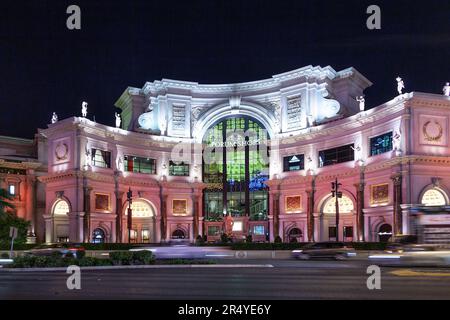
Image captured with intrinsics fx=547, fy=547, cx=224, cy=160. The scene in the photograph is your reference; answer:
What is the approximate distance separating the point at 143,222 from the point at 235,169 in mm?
16452

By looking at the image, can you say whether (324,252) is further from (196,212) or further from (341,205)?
(196,212)

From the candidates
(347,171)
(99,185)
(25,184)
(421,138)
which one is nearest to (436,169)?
(421,138)

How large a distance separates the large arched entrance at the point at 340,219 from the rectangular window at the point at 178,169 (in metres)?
21.4

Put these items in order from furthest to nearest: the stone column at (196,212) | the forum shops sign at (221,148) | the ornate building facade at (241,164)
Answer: the forum shops sign at (221,148) < the stone column at (196,212) < the ornate building facade at (241,164)

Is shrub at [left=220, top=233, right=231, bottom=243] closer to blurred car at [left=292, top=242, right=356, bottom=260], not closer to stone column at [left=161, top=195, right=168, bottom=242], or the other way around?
stone column at [left=161, top=195, right=168, bottom=242]

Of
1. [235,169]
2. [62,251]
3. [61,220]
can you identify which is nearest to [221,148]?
[235,169]

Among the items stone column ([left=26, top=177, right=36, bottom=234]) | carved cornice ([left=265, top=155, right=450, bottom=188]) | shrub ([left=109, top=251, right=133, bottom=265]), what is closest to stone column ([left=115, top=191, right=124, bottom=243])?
stone column ([left=26, top=177, right=36, bottom=234])

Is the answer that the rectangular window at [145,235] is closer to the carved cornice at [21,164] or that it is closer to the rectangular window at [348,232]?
the carved cornice at [21,164]

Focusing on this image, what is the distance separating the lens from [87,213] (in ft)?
221

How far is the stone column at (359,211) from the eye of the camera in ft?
213

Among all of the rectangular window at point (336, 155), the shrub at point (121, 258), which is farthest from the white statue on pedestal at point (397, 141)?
the shrub at point (121, 258)

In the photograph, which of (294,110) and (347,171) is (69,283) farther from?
(294,110)

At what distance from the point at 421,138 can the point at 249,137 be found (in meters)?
30.3
